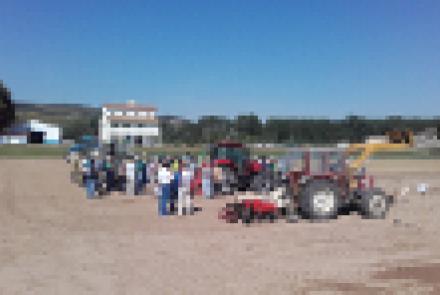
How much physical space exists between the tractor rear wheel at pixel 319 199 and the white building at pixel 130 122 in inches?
3316

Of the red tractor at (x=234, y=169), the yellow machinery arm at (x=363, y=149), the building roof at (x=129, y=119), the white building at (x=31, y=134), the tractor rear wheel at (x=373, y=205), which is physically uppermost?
the building roof at (x=129, y=119)

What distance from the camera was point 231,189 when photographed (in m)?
19.9

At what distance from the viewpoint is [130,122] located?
119375 mm

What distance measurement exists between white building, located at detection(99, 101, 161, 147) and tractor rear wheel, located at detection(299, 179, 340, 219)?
276 ft

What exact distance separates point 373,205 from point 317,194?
5.54 ft

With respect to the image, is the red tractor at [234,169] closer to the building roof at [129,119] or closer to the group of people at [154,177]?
the group of people at [154,177]

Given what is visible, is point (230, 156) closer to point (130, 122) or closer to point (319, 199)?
point (319, 199)

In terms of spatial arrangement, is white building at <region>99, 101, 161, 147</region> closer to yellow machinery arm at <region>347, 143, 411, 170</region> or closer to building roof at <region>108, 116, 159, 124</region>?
building roof at <region>108, 116, 159, 124</region>

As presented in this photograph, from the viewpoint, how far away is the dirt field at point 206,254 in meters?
7.89

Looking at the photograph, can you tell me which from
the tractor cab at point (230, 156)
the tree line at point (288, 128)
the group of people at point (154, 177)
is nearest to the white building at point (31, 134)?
the tree line at point (288, 128)

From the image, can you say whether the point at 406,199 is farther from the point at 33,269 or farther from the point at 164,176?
the point at 33,269

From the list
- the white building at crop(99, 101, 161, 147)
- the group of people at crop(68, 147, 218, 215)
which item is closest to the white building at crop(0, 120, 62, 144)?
the white building at crop(99, 101, 161, 147)

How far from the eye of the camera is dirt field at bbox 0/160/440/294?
789cm

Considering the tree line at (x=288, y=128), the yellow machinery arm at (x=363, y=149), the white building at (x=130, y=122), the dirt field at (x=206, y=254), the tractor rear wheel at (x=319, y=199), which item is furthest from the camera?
the white building at (x=130, y=122)
